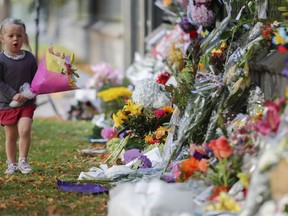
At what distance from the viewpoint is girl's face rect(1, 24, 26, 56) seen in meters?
7.96

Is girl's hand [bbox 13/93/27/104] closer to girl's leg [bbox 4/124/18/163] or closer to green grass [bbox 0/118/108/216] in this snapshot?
girl's leg [bbox 4/124/18/163]

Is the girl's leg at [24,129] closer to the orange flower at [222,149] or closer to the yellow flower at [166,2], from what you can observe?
the orange flower at [222,149]

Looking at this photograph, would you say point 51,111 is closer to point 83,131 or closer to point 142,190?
point 83,131

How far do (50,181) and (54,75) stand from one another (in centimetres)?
88

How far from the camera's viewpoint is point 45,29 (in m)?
46.4

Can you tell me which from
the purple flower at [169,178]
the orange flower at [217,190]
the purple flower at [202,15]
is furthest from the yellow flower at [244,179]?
the purple flower at [202,15]

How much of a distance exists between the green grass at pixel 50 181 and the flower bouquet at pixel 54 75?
0.76 metres

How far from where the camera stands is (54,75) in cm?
778

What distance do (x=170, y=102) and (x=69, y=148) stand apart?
1.82 meters

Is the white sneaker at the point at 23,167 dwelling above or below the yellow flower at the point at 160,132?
below

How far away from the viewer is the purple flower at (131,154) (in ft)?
27.3

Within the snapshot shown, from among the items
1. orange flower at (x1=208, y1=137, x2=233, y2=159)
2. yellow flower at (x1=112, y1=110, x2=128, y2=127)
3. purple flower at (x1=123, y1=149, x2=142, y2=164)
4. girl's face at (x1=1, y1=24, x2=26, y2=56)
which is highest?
girl's face at (x1=1, y1=24, x2=26, y2=56)

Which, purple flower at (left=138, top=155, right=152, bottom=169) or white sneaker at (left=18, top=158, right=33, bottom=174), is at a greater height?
purple flower at (left=138, top=155, right=152, bottom=169)

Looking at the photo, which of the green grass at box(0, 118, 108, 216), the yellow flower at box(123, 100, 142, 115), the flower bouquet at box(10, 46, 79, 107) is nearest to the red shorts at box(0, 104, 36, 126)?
the flower bouquet at box(10, 46, 79, 107)
